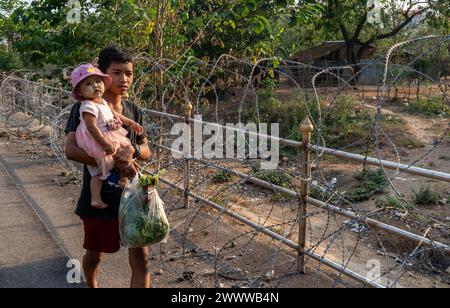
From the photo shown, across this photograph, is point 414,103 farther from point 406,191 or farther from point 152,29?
point 152,29

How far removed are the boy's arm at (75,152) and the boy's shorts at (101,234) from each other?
34cm

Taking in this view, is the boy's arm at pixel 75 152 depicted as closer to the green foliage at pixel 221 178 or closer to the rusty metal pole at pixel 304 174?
the rusty metal pole at pixel 304 174

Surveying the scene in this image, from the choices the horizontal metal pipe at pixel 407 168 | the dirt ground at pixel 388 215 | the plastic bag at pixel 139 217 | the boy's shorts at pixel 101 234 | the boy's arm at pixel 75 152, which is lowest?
the dirt ground at pixel 388 215

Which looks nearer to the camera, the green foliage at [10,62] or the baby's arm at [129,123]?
the baby's arm at [129,123]

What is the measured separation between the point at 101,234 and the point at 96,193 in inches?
9.7

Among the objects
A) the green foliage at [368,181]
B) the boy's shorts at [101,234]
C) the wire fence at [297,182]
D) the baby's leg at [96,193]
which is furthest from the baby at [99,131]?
the green foliage at [368,181]

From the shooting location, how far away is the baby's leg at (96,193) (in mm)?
2789

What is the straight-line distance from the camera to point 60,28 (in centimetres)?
870

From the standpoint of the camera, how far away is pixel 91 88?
2668mm

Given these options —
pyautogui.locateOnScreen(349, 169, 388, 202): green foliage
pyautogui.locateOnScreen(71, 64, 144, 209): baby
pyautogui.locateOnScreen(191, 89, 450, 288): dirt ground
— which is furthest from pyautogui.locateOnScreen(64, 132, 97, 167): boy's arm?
pyautogui.locateOnScreen(349, 169, 388, 202): green foliage

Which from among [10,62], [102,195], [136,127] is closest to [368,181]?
[136,127]

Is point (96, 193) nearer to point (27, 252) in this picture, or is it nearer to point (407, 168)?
point (407, 168)

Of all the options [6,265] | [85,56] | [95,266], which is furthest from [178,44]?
[95,266]

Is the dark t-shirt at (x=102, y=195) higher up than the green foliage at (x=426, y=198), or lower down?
higher up
